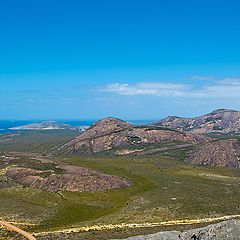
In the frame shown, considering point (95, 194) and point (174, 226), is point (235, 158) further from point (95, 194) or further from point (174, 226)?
point (174, 226)

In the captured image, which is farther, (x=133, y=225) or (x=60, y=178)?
(x=60, y=178)

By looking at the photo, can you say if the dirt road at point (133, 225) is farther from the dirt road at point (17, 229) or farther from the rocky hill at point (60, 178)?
the rocky hill at point (60, 178)

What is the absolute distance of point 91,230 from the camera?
72.8 m

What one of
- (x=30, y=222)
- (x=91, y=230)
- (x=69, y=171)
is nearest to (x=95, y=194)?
(x=69, y=171)

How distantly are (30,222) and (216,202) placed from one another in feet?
161

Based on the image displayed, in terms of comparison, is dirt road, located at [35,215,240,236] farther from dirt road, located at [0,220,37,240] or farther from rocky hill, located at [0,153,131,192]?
rocky hill, located at [0,153,131,192]

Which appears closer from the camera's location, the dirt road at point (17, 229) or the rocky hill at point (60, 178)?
the dirt road at point (17, 229)

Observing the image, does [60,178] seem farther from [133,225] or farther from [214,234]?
[214,234]

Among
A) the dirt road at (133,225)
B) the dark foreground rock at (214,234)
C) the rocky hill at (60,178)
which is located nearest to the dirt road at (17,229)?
the dirt road at (133,225)

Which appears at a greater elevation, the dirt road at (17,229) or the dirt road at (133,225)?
the dirt road at (17,229)

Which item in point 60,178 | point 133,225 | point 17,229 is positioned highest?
point 60,178

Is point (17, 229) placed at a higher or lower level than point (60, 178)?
lower

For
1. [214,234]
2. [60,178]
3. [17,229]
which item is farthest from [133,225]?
[60,178]

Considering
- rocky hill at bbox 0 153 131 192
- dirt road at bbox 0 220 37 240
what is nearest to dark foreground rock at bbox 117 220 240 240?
dirt road at bbox 0 220 37 240
